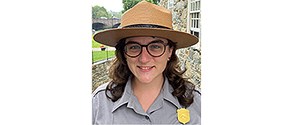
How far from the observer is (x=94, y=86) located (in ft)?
4.87

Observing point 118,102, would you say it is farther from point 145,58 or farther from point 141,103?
point 145,58

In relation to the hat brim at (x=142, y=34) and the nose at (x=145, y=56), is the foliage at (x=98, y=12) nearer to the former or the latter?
the hat brim at (x=142, y=34)

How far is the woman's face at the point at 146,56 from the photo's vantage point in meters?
1.40

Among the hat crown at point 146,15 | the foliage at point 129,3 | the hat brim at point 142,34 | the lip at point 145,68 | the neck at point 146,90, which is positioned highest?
the foliage at point 129,3

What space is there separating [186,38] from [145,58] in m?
0.16

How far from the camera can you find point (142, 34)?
54.7 inches

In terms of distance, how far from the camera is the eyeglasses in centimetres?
140

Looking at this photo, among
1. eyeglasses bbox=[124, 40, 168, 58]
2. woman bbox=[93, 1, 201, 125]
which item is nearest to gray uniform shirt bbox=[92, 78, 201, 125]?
woman bbox=[93, 1, 201, 125]

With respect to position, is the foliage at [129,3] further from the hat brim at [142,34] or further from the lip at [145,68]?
the lip at [145,68]

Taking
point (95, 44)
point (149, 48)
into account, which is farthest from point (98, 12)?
point (149, 48)

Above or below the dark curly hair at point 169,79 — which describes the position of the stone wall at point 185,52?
above

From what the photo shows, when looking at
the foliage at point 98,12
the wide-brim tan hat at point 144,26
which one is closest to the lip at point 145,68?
the wide-brim tan hat at point 144,26
